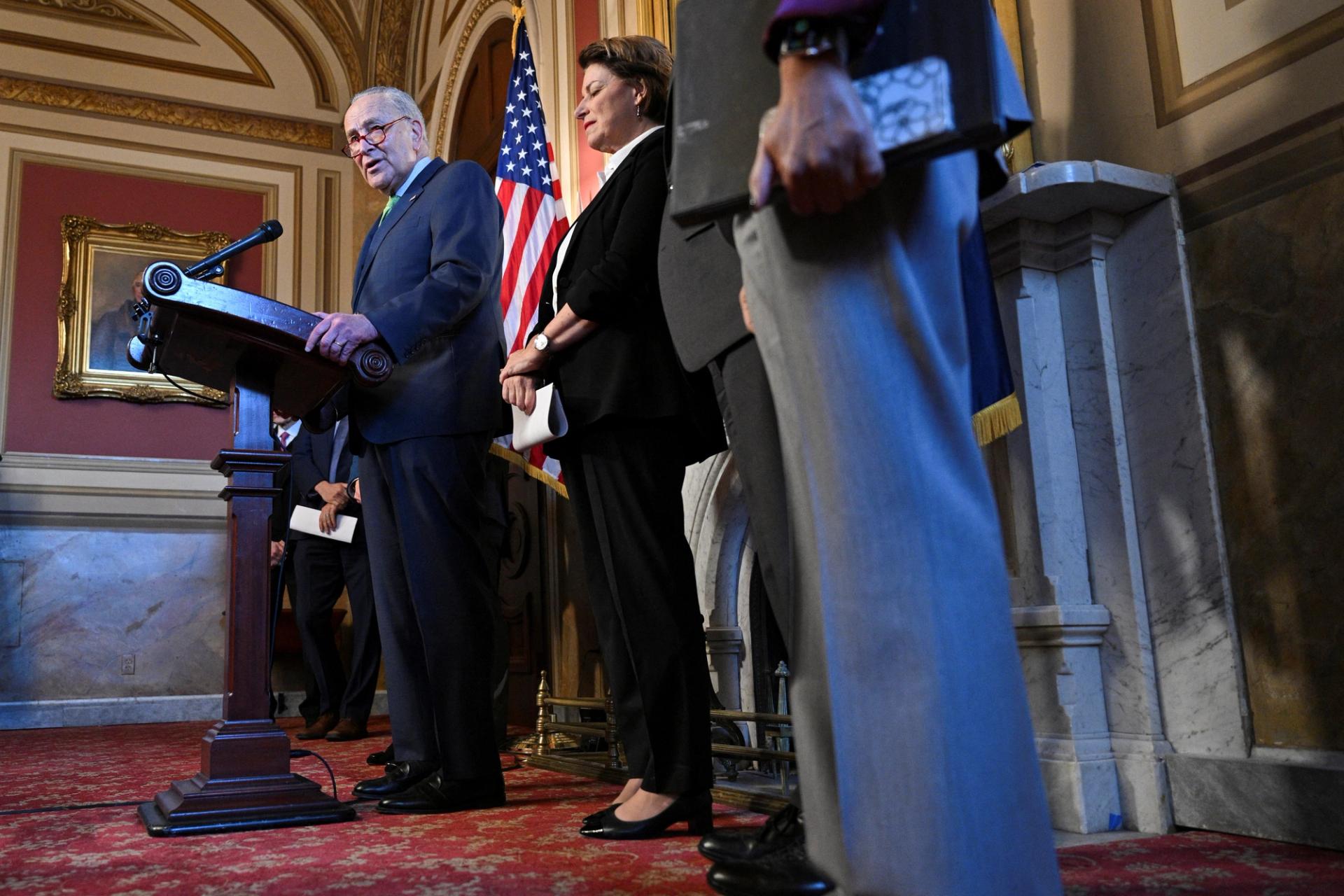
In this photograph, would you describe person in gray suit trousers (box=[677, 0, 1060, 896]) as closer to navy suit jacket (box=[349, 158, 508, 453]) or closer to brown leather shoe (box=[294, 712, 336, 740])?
navy suit jacket (box=[349, 158, 508, 453])

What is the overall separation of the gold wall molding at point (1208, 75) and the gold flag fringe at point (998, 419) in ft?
1.80

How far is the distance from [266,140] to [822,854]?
22.8 feet

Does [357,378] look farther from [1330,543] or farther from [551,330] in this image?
[1330,543]

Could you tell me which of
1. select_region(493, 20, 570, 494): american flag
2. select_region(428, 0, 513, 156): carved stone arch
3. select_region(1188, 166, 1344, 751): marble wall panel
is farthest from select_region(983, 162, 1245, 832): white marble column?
select_region(428, 0, 513, 156): carved stone arch

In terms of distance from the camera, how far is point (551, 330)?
1858 millimetres

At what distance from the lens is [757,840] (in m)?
1.20

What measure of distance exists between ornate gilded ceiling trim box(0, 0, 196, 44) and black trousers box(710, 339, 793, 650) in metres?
6.88

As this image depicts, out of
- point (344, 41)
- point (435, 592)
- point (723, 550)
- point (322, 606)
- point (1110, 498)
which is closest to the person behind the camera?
point (1110, 498)

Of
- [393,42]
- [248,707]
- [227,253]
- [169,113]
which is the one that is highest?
[393,42]

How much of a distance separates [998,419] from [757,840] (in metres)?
0.87

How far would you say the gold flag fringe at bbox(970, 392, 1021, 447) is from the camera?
5.78ft

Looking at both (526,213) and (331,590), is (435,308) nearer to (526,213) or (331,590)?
(526,213)

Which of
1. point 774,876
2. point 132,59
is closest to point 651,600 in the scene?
point 774,876

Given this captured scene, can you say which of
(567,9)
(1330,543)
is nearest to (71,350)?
(567,9)
